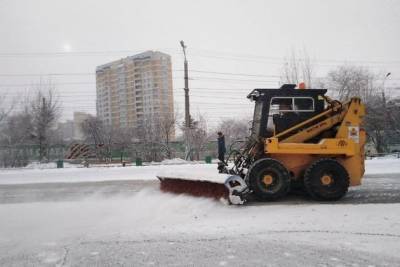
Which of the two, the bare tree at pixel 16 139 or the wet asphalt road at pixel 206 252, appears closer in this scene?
the wet asphalt road at pixel 206 252

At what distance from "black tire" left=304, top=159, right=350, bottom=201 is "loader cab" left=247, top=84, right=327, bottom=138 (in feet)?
3.62

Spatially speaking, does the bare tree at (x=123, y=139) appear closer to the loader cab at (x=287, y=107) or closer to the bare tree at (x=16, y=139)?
the bare tree at (x=16, y=139)

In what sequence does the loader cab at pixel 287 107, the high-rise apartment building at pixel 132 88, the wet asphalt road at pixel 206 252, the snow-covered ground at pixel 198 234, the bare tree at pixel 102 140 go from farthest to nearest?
the high-rise apartment building at pixel 132 88 < the bare tree at pixel 102 140 < the loader cab at pixel 287 107 < the snow-covered ground at pixel 198 234 < the wet asphalt road at pixel 206 252

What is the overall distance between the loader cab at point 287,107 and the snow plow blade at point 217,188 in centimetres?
153

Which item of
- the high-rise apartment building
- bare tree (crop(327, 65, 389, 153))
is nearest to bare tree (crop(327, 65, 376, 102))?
bare tree (crop(327, 65, 389, 153))

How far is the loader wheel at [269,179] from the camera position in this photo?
25.1ft

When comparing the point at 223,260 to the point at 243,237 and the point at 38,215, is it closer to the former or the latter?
the point at 243,237

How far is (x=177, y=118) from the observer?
33.0 m

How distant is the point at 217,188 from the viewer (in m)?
7.46

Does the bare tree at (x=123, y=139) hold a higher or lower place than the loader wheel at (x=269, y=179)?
higher

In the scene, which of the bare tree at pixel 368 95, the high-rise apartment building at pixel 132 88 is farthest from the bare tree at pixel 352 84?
the high-rise apartment building at pixel 132 88

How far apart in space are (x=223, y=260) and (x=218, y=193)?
3.24 meters

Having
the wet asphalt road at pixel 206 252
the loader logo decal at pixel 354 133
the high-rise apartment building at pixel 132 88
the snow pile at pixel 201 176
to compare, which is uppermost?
the high-rise apartment building at pixel 132 88

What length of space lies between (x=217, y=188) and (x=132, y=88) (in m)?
37.7
